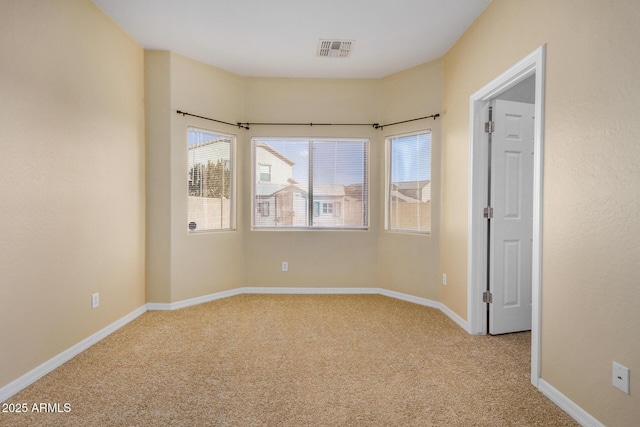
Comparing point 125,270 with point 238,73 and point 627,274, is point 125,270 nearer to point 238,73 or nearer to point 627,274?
point 238,73

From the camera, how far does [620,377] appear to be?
1.59m

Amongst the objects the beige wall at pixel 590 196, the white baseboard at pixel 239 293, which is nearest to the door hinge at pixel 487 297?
the white baseboard at pixel 239 293

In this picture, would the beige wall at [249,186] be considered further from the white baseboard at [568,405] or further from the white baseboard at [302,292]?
the white baseboard at [568,405]

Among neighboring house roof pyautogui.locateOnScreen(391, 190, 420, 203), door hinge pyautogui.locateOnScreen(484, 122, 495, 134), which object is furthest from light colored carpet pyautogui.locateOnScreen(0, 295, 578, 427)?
door hinge pyautogui.locateOnScreen(484, 122, 495, 134)

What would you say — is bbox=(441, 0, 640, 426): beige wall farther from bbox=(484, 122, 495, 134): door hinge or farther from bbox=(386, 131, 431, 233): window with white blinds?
bbox=(386, 131, 431, 233): window with white blinds

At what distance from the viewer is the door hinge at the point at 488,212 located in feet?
9.95

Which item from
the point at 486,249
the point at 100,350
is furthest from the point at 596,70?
the point at 100,350

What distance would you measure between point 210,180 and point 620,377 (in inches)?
154

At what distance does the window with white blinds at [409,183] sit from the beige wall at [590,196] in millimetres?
1725

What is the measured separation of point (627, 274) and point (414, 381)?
4.36 feet

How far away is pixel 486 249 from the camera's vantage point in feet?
10.0

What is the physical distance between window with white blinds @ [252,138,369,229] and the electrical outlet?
121 inches

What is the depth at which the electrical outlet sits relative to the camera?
1.56m

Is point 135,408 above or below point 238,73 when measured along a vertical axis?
below
